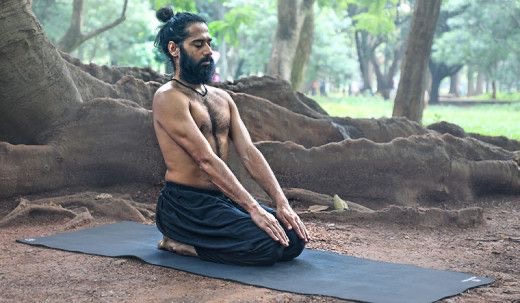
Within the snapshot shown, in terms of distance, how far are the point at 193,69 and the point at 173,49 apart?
0.77 ft

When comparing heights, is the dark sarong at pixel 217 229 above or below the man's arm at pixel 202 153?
below

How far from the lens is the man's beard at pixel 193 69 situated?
5.76 metres

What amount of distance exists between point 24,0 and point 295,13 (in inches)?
268

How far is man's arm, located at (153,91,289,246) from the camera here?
5391 mm

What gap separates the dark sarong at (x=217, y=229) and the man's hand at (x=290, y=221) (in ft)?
0.12

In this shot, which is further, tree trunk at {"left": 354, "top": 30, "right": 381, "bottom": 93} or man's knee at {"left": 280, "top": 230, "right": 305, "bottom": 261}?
tree trunk at {"left": 354, "top": 30, "right": 381, "bottom": 93}

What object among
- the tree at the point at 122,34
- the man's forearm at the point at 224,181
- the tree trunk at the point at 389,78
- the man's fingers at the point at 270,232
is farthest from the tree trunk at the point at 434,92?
the man's fingers at the point at 270,232

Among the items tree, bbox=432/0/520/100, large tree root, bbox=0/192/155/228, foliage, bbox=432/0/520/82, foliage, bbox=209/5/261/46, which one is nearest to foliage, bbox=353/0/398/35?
foliage, bbox=209/5/261/46

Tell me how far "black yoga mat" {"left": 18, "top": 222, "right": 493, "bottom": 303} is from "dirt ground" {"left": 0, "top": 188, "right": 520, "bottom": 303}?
0.31 feet

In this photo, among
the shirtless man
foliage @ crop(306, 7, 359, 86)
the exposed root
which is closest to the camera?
the shirtless man

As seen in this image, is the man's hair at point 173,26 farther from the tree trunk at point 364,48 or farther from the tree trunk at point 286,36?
the tree trunk at point 364,48

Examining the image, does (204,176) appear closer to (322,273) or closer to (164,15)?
(322,273)

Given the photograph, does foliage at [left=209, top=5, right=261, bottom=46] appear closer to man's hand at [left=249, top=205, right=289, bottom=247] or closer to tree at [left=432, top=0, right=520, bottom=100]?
tree at [left=432, top=0, right=520, bottom=100]

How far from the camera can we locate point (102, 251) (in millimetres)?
5812
